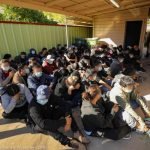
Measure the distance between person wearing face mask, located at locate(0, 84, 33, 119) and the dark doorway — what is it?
7.00 meters

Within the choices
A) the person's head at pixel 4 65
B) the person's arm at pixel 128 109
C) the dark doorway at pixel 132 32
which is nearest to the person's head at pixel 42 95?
the person's arm at pixel 128 109

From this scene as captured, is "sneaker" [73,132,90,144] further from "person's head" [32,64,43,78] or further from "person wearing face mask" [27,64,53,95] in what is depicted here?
"person's head" [32,64,43,78]

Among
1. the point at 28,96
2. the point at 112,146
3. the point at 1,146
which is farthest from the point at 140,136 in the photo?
the point at 1,146

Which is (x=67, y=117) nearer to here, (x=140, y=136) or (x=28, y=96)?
(x=28, y=96)

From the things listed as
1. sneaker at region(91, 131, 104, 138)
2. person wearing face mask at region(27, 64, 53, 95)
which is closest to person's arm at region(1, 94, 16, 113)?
person wearing face mask at region(27, 64, 53, 95)

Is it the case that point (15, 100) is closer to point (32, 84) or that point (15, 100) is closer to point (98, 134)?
point (32, 84)

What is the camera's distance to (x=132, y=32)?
814cm

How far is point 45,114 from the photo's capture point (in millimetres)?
2422

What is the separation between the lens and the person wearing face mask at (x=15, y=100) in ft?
8.43

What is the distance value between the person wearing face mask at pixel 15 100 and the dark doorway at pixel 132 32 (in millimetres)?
7000

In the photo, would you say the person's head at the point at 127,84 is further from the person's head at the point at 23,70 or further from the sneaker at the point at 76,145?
the person's head at the point at 23,70

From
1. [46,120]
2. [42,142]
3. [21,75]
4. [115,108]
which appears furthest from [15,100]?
[115,108]

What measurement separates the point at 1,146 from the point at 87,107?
58.6 inches

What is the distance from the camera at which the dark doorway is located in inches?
309
